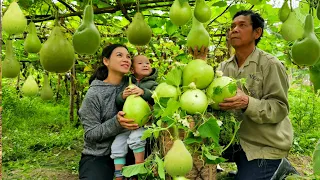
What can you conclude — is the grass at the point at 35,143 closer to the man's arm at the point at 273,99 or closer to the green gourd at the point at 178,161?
the man's arm at the point at 273,99

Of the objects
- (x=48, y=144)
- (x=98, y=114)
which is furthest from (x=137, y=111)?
(x=48, y=144)

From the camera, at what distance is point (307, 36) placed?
1521 mm

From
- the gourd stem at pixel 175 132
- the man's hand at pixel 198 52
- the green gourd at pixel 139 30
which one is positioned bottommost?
the gourd stem at pixel 175 132

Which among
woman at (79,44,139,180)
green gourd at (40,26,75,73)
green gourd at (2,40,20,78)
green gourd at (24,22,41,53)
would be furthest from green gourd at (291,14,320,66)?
woman at (79,44,139,180)

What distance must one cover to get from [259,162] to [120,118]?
3.45 feet

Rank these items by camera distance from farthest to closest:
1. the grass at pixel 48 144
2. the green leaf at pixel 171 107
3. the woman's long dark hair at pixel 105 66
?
the grass at pixel 48 144
the woman's long dark hair at pixel 105 66
the green leaf at pixel 171 107

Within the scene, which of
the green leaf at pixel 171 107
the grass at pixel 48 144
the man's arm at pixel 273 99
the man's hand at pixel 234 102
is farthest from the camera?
the grass at pixel 48 144

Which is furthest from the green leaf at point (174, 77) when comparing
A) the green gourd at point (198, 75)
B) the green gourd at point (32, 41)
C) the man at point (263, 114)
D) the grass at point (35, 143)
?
the grass at point (35, 143)

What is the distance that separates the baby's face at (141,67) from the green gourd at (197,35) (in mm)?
989

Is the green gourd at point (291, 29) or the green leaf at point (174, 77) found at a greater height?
the green gourd at point (291, 29)

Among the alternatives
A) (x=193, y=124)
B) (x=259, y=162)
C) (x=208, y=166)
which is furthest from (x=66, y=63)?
(x=259, y=162)

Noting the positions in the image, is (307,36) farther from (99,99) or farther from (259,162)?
(99,99)

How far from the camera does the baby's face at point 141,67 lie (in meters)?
2.93

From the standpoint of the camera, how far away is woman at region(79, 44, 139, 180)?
2854 millimetres
